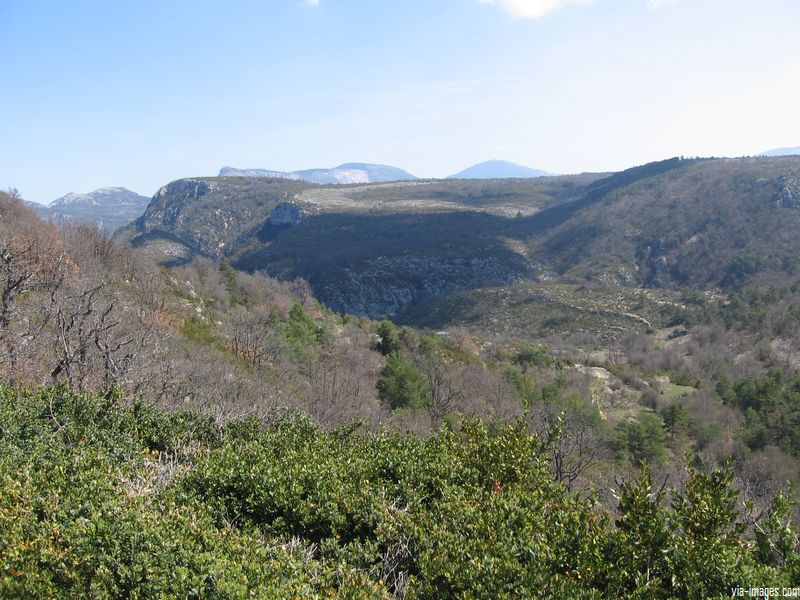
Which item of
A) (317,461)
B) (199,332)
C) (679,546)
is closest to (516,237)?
(199,332)

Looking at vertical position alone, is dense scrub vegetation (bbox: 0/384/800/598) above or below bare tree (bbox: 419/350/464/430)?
above

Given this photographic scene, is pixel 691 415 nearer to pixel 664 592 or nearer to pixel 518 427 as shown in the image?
pixel 518 427

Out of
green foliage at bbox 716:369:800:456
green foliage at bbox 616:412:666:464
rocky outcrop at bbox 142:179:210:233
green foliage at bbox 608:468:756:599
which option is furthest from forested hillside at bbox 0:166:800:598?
rocky outcrop at bbox 142:179:210:233

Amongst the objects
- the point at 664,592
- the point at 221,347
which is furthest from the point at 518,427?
the point at 221,347

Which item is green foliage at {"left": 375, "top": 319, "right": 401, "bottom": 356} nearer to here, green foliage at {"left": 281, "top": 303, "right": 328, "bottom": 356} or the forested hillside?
the forested hillside

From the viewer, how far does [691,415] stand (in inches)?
1817

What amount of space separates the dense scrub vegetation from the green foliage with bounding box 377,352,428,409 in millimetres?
25416

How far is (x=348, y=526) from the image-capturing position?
7.79 meters

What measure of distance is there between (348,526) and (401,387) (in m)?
28.6

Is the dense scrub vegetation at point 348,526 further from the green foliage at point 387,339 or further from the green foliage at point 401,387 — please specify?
the green foliage at point 387,339

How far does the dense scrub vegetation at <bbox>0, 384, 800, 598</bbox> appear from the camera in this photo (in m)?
5.50

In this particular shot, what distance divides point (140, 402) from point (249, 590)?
7.75m

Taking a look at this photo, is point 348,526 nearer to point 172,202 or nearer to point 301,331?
point 301,331

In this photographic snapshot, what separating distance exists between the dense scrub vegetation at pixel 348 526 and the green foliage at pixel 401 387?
25416 millimetres
